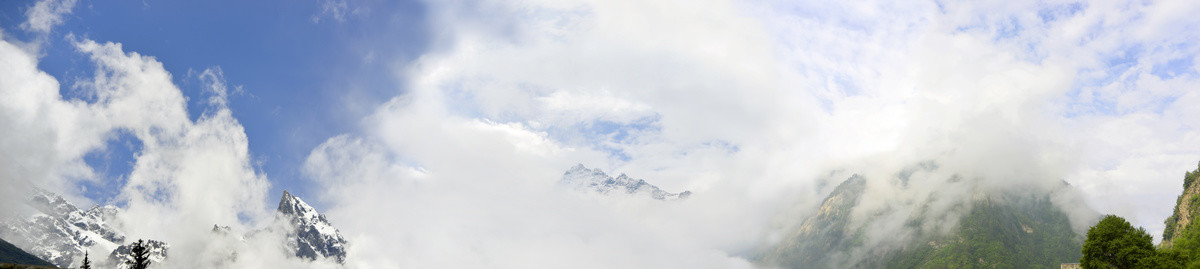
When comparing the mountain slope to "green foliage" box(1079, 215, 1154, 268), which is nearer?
"green foliage" box(1079, 215, 1154, 268)

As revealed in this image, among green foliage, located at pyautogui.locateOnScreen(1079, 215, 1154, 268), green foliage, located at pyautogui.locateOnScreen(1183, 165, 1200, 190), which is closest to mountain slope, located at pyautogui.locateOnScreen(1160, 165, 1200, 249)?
green foliage, located at pyautogui.locateOnScreen(1183, 165, 1200, 190)

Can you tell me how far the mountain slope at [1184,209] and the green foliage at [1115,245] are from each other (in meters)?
93.7

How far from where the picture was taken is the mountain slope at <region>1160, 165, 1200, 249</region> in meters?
136

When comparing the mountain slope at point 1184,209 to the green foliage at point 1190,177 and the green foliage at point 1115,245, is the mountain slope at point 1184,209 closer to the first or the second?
the green foliage at point 1190,177

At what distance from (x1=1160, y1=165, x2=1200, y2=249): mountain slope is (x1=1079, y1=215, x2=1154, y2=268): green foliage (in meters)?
93.7

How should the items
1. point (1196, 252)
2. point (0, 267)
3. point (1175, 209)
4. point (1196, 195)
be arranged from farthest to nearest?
point (1175, 209), point (1196, 195), point (1196, 252), point (0, 267)

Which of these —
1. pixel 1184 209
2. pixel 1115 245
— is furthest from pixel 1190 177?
pixel 1115 245

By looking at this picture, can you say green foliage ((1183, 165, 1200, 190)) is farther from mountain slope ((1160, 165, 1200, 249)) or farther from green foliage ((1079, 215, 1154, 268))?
green foliage ((1079, 215, 1154, 268))

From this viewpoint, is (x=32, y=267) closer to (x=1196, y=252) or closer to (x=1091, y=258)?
(x=1091, y=258)

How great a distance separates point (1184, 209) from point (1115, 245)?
10767 centimetres

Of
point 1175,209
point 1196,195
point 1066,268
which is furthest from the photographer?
point 1175,209

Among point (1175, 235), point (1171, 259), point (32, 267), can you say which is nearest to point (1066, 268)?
point (1171, 259)

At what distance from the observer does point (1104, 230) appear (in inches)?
2709

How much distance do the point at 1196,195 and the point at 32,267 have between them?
210 m
